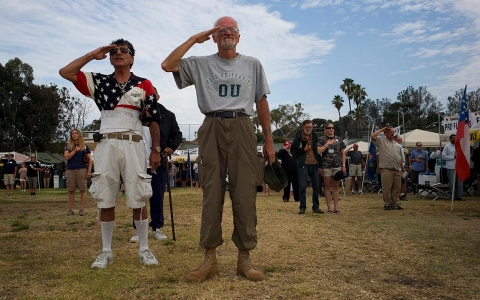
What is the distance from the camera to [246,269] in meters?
3.80

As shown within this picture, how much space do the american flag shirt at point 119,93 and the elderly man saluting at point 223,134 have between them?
0.66 meters

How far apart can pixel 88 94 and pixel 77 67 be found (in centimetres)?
31

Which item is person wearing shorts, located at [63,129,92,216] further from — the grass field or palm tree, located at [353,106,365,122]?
palm tree, located at [353,106,365,122]

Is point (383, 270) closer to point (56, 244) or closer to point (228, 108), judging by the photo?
point (228, 108)

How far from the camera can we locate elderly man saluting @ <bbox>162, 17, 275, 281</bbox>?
12.9ft

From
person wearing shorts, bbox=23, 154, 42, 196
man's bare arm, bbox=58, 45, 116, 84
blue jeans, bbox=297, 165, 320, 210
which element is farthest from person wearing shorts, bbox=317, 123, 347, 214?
person wearing shorts, bbox=23, 154, 42, 196

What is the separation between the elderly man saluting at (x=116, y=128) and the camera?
4.35m

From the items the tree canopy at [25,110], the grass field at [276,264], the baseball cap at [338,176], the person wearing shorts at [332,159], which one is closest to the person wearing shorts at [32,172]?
the grass field at [276,264]

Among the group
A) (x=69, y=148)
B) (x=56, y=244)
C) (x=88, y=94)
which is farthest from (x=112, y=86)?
(x=69, y=148)

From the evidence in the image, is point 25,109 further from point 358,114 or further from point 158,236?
point 158,236

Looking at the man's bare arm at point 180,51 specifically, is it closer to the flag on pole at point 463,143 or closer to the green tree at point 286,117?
→ the flag on pole at point 463,143

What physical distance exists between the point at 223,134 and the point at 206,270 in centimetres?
115

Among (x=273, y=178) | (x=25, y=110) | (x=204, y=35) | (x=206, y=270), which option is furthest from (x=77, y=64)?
(x=25, y=110)

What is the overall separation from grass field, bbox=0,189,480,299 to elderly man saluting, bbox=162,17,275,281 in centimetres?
41
